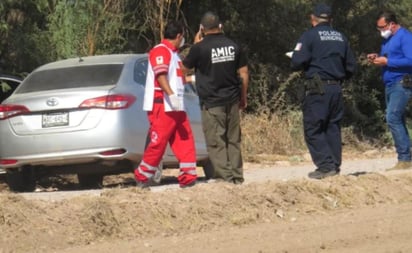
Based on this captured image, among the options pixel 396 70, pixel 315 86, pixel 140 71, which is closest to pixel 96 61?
pixel 140 71

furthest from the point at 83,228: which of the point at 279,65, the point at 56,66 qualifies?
the point at 279,65

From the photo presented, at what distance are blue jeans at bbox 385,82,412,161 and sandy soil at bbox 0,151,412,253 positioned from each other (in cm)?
184

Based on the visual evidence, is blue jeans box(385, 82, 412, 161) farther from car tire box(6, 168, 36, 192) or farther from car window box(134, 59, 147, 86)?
car tire box(6, 168, 36, 192)

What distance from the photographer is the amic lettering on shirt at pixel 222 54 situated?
898 centimetres

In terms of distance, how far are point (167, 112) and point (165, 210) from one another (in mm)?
1424

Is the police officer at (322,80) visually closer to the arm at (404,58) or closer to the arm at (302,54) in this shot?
the arm at (302,54)

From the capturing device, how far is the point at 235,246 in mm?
6871

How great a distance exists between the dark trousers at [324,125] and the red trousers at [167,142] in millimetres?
1503

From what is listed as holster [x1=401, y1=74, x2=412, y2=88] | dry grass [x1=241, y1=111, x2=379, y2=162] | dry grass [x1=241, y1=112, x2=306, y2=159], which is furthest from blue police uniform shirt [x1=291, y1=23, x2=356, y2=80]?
dry grass [x1=241, y1=112, x2=306, y2=159]

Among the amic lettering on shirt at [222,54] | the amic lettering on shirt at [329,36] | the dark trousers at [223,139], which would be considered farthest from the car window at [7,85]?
the amic lettering on shirt at [329,36]

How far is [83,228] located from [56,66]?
13.6 ft

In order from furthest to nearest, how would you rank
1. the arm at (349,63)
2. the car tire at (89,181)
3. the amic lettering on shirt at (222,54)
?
the car tire at (89,181) → the arm at (349,63) → the amic lettering on shirt at (222,54)

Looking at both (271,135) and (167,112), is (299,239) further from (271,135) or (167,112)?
(271,135)

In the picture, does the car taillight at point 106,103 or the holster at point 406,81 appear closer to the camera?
the car taillight at point 106,103
